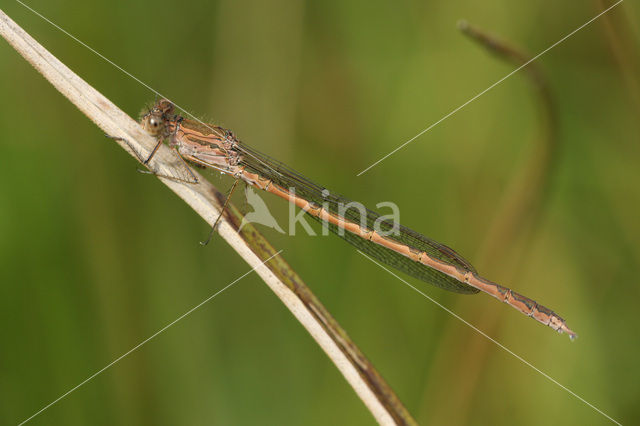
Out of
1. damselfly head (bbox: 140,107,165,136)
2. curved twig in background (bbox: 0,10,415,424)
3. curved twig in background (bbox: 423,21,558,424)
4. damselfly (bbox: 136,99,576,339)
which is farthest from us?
damselfly (bbox: 136,99,576,339)

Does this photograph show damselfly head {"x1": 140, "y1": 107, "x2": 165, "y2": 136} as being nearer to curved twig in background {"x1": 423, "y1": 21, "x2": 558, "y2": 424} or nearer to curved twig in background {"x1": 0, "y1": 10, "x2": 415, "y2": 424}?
curved twig in background {"x1": 0, "y1": 10, "x2": 415, "y2": 424}

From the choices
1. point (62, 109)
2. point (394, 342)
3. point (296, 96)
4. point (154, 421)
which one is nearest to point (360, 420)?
A: point (394, 342)

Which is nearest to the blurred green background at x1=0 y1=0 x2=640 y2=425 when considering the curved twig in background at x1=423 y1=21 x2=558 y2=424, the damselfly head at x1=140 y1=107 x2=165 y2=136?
the curved twig in background at x1=423 y1=21 x2=558 y2=424

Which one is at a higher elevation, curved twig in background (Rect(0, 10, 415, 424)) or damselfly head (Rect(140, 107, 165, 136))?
damselfly head (Rect(140, 107, 165, 136))

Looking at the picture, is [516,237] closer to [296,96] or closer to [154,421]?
[296,96]

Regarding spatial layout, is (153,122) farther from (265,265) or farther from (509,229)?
(509,229)

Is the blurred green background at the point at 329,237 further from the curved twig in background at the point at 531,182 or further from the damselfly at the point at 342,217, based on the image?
the damselfly at the point at 342,217

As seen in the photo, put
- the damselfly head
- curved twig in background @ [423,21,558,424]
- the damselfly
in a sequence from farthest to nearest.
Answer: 1. the damselfly
2. curved twig in background @ [423,21,558,424]
3. the damselfly head

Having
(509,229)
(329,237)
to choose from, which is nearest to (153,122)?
(329,237)
